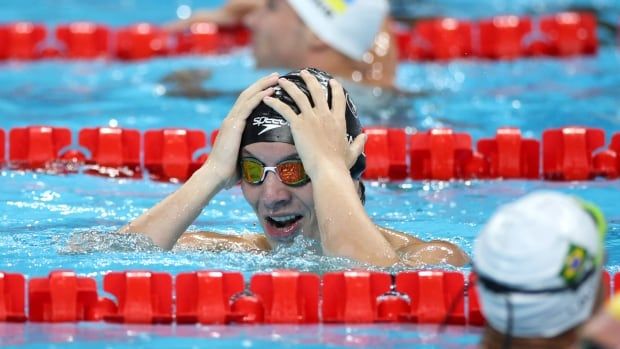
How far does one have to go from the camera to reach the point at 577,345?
7.68 ft

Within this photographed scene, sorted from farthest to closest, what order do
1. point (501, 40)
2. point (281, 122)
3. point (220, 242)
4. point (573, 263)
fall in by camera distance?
point (501, 40) < point (220, 242) < point (281, 122) < point (573, 263)

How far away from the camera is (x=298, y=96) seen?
3752 mm

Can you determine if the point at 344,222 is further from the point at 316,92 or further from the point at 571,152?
the point at 571,152

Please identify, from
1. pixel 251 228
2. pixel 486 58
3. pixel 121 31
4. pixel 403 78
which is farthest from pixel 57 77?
pixel 251 228

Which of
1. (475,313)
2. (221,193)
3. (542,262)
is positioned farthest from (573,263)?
(221,193)

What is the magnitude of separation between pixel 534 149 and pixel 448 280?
2.05 metres

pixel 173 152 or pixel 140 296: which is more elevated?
pixel 173 152

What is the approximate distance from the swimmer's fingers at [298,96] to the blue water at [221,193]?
1.44ft

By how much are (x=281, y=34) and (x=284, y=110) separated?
→ 3.37m

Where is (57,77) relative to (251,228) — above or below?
above

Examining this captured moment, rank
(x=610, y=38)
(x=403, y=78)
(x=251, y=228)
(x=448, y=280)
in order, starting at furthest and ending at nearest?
(x=610, y=38) → (x=403, y=78) → (x=251, y=228) → (x=448, y=280)

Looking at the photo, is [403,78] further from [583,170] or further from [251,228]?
[251,228]

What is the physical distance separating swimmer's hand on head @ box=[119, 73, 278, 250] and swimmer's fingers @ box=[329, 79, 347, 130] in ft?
0.60

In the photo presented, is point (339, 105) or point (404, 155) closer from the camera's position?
point (339, 105)
